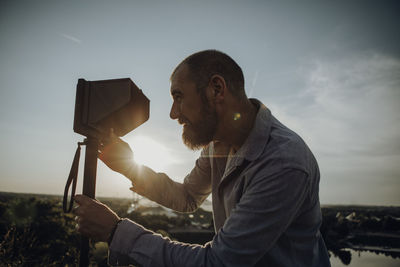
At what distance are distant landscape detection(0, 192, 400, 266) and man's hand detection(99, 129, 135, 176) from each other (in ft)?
15.4

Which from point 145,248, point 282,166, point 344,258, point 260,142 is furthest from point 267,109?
point 344,258

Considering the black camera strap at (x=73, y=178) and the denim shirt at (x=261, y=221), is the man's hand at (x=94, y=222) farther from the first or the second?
the black camera strap at (x=73, y=178)

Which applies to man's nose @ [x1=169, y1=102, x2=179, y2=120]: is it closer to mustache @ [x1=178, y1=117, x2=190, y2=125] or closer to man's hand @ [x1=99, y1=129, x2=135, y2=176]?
mustache @ [x1=178, y1=117, x2=190, y2=125]

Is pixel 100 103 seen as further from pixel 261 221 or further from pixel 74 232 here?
pixel 74 232

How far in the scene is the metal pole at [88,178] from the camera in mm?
1577

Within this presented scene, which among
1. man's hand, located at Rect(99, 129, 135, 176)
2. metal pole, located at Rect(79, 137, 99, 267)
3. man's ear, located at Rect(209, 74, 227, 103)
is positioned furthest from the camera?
man's hand, located at Rect(99, 129, 135, 176)

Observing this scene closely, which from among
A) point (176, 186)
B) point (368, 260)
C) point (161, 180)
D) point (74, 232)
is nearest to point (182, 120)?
point (161, 180)

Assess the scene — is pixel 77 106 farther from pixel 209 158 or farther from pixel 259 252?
pixel 259 252

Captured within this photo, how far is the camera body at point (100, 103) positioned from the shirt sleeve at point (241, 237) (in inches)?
30.1

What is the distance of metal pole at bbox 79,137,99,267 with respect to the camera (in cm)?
158

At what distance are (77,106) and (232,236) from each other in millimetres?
1386

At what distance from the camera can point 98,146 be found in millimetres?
1756

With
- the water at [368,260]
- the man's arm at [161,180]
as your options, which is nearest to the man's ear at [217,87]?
the man's arm at [161,180]

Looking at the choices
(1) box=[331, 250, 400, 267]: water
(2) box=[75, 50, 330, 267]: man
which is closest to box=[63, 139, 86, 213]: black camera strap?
(2) box=[75, 50, 330, 267]: man
